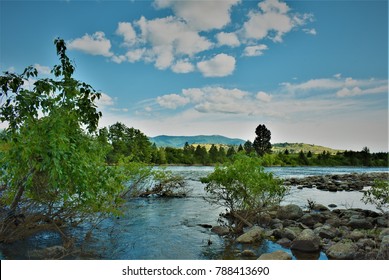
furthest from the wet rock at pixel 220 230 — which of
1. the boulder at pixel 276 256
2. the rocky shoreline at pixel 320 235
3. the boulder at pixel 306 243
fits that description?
the boulder at pixel 276 256

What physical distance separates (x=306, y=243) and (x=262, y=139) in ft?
158

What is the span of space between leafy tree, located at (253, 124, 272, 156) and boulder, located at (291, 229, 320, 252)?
1831 inches

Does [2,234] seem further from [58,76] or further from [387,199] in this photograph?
[387,199]

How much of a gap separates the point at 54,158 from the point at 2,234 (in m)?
4.71

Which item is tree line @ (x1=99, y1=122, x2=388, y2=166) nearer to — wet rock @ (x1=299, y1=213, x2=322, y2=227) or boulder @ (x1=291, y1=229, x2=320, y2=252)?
wet rock @ (x1=299, y1=213, x2=322, y2=227)

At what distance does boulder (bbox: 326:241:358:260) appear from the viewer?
8664 millimetres

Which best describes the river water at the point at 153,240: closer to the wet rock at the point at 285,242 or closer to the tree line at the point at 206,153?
the wet rock at the point at 285,242

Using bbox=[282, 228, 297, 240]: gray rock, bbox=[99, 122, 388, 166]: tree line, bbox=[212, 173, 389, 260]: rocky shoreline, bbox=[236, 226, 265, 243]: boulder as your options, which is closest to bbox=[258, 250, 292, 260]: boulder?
bbox=[212, 173, 389, 260]: rocky shoreline

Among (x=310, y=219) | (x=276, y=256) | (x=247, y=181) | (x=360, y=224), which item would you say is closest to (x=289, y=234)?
(x=247, y=181)

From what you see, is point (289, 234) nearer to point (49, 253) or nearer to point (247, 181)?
point (247, 181)

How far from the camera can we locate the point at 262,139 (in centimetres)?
5675

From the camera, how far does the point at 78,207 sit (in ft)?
26.3

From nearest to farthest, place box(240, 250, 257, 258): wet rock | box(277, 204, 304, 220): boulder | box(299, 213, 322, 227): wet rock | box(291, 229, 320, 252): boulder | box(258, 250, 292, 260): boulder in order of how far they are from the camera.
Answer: box(258, 250, 292, 260): boulder < box(240, 250, 257, 258): wet rock < box(291, 229, 320, 252): boulder < box(299, 213, 322, 227): wet rock < box(277, 204, 304, 220): boulder
